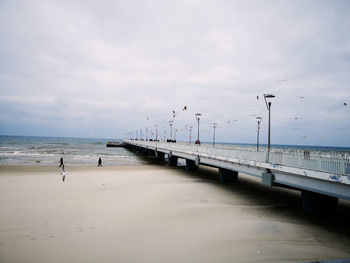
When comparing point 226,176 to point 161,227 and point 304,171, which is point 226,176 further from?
point 161,227

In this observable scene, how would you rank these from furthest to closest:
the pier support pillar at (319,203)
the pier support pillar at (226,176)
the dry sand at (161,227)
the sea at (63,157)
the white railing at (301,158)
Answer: the sea at (63,157)
the pier support pillar at (226,176)
the pier support pillar at (319,203)
the white railing at (301,158)
the dry sand at (161,227)

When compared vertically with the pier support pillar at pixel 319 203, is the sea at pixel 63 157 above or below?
below

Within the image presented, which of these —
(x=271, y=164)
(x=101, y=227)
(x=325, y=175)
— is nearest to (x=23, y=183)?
(x=101, y=227)

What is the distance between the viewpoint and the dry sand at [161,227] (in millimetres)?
8227

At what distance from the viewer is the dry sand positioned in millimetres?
8227

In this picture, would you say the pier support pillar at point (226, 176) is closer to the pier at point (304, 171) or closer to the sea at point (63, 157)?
the pier at point (304, 171)

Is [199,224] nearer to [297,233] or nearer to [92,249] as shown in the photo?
[297,233]

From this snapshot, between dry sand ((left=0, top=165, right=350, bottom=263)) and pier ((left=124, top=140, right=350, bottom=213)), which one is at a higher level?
pier ((left=124, top=140, right=350, bottom=213))

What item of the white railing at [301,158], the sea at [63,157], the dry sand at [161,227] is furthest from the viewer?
the sea at [63,157]

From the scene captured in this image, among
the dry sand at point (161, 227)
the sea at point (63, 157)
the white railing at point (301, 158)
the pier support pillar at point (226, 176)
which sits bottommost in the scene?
the sea at point (63, 157)

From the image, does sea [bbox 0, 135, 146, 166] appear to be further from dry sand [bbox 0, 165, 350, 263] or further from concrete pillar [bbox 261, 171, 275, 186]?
concrete pillar [bbox 261, 171, 275, 186]

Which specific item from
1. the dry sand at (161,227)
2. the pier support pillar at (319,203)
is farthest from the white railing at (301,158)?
the dry sand at (161,227)

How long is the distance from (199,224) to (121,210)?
4459mm

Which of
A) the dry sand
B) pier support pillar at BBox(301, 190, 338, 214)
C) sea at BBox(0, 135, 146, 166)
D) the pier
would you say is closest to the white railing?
the pier
